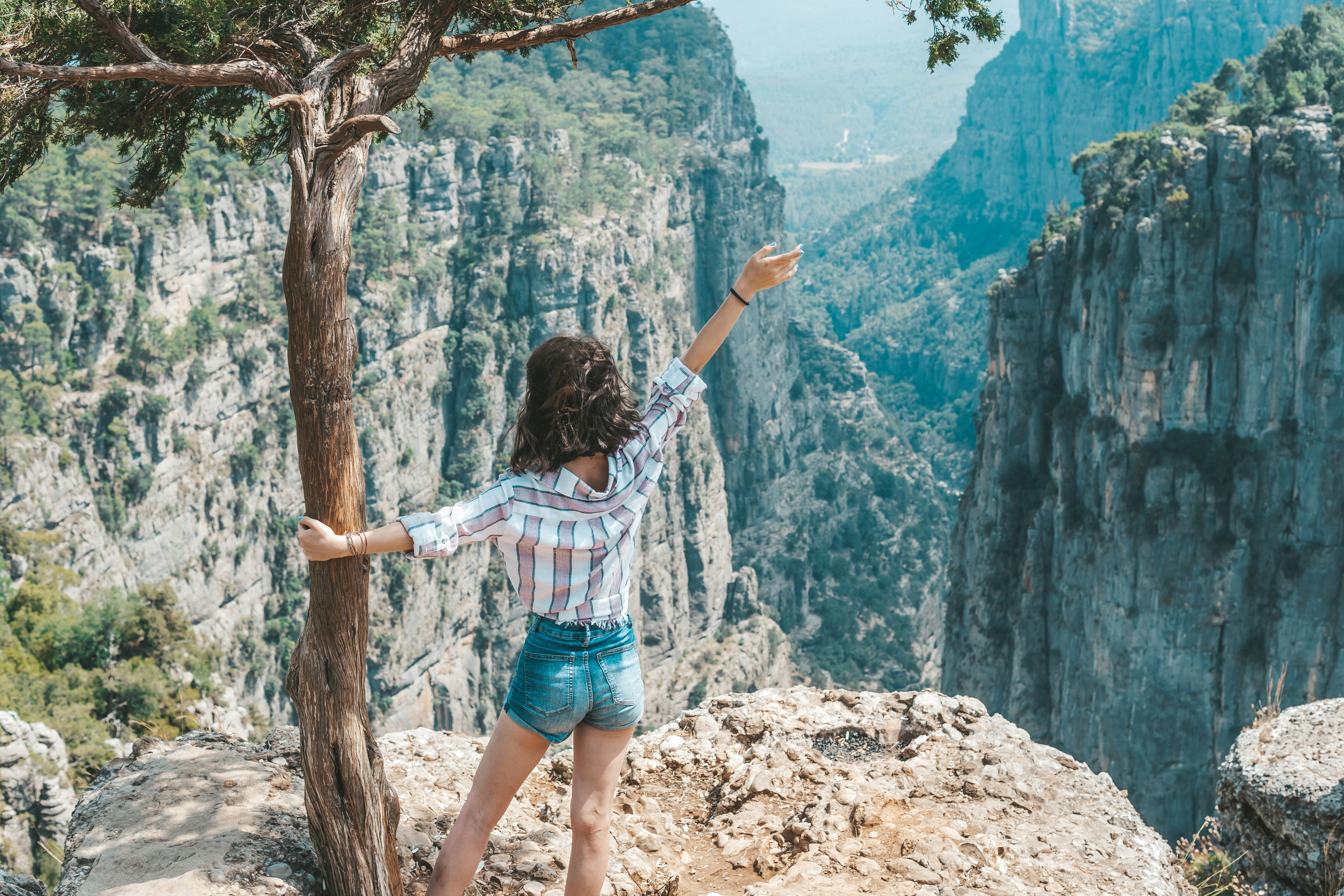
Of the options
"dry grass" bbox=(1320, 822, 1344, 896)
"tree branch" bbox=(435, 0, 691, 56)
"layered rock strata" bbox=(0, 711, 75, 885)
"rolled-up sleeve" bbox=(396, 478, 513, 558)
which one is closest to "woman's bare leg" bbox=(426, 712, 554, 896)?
"rolled-up sleeve" bbox=(396, 478, 513, 558)

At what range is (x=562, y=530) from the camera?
11.3ft

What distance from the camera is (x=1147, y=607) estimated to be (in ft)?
115

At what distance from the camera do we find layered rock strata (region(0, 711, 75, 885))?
17234mm

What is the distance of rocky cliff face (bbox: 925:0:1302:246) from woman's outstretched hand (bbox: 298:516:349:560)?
112m

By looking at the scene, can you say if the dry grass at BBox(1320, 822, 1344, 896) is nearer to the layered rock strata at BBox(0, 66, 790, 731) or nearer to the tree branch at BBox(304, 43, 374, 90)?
the tree branch at BBox(304, 43, 374, 90)

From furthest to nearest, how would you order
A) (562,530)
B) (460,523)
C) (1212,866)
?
(1212,866) → (562,530) → (460,523)

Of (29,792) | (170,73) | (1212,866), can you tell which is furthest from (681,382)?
(29,792)

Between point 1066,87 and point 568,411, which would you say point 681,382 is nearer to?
point 568,411

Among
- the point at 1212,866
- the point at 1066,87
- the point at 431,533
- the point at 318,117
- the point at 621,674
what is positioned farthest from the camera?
the point at 1066,87

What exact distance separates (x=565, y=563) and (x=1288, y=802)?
187 inches

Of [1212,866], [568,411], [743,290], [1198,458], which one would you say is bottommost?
[1198,458]

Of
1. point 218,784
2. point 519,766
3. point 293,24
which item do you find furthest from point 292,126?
point 218,784

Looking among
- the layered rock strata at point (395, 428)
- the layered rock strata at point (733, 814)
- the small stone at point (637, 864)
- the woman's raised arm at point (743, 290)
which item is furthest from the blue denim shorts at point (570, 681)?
the layered rock strata at point (395, 428)

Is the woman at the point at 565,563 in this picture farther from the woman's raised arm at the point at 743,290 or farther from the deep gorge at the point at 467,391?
the deep gorge at the point at 467,391
